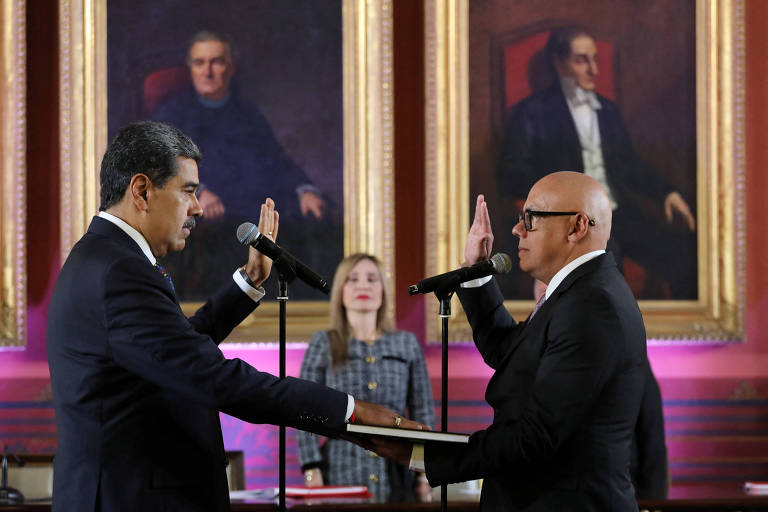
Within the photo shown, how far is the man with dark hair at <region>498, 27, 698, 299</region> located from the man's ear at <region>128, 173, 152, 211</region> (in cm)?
349

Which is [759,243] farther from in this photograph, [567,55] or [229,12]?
[229,12]

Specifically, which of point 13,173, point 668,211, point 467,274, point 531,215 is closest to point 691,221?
point 668,211

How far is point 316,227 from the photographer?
5.82 metres

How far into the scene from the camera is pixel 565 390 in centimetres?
251

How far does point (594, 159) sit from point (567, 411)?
3.65 metres

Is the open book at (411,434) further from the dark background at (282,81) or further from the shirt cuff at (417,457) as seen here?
the dark background at (282,81)

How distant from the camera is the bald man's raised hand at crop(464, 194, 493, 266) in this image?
317 centimetres

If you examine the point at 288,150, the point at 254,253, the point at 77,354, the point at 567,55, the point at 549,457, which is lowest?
the point at 549,457

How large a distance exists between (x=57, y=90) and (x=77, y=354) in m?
3.61

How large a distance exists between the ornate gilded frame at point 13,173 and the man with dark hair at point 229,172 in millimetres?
776

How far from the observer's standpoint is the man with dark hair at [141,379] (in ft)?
8.06

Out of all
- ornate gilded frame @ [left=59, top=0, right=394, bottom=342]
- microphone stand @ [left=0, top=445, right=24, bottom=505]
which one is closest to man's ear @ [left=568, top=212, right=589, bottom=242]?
microphone stand @ [left=0, top=445, right=24, bottom=505]

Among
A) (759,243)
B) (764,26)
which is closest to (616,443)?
(759,243)

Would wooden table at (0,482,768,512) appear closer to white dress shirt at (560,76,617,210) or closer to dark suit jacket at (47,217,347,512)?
dark suit jacket at (47,217,347,512)
